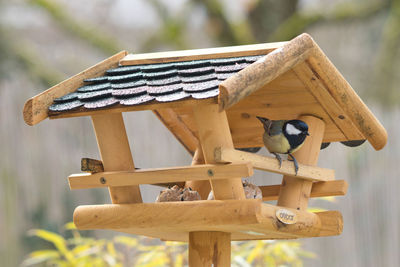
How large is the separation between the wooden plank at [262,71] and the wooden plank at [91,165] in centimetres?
48

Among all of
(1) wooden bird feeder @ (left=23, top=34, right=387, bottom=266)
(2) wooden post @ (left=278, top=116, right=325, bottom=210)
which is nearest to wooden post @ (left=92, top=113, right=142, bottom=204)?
(1) wooden bird feeder @ (left=23, top=34, right=387, bottom=266)

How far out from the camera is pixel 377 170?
12.9 feet

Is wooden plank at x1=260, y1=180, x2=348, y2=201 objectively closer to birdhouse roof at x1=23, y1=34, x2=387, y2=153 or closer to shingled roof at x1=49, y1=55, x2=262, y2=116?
birdhouse roof at x1=23, y1=34, x2=387, y2=153

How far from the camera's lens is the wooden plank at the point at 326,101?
5.84 feet

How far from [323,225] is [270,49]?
1.79ft

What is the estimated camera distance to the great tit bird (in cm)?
177

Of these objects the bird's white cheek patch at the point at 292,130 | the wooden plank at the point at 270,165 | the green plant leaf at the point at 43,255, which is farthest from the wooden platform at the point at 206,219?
the green plant leaf at the point at 43,255

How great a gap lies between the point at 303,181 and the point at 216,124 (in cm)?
45

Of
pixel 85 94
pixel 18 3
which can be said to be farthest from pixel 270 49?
pixel 18 3

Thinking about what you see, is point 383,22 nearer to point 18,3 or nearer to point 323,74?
point 18,3

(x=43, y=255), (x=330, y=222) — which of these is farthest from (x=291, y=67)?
(x=43, y=255)

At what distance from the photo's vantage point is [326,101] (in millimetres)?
1888

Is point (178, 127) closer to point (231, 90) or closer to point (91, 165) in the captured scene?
point (91, 165)

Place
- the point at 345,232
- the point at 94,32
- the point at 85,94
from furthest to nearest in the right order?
the point at 94,32 < the point at 345,232 < the point at 85,94
